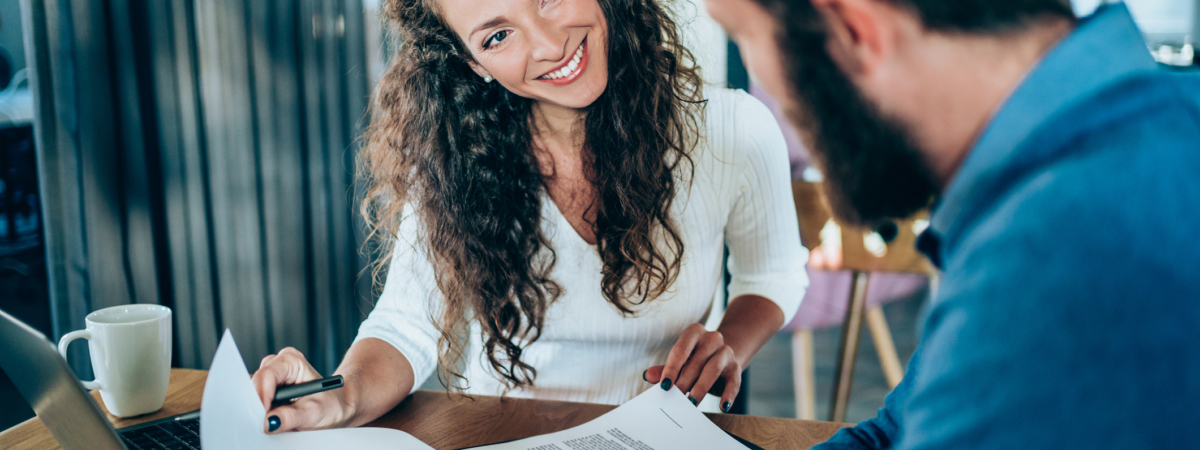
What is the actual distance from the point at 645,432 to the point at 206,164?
132 cm

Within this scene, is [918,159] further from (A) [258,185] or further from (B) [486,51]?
(A) [258,185]

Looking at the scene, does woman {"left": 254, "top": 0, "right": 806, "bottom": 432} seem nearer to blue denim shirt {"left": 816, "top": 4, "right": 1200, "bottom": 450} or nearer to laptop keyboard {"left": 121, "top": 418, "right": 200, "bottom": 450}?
laptop keyboard {"left": 121, "top": 418, "right": 200, "bottom": 450}

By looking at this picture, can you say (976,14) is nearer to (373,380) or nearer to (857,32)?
(857,32)

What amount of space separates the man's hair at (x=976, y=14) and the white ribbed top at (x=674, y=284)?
2.49 feet

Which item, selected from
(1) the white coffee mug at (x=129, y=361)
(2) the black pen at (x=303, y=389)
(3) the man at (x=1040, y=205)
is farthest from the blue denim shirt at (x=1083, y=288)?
(1) the white coffee mug at (x=129, y=361)

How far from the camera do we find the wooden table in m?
0.77

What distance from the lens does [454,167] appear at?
1081 millimetres

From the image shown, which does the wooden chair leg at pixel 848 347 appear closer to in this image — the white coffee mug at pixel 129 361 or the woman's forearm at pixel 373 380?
the woman's forearm at pixel 373 380

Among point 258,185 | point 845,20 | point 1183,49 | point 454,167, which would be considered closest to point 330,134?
point 258,185

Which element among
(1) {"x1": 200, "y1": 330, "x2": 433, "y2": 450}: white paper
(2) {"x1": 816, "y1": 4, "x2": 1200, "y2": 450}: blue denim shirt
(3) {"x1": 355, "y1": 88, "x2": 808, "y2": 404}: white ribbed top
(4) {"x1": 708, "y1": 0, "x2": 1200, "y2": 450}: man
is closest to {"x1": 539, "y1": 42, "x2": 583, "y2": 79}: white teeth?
(3) {"x1": 355, "y1": 88, "x2": 808, "y2": 404}: white ribbed top

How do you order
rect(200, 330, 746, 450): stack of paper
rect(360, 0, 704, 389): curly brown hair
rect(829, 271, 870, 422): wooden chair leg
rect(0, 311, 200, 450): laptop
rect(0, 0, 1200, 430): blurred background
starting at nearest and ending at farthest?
rect(0, 311, 200, 450): laptop, rect(200, 330, 746, 450): stack of paper, rect(360, 0, 704, 389): curly brown hair, rect(0, 0, 1200, 430): blurred background, rect(829, 271, 870, 422): wooden chair leg

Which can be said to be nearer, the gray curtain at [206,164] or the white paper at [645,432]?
the white paper at [645,432]

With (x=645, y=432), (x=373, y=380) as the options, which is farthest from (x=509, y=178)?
(x=645, y=432)

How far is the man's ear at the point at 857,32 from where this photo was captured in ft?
1.31
